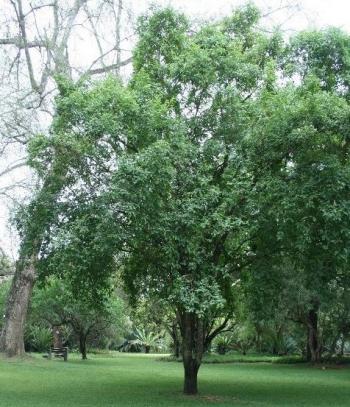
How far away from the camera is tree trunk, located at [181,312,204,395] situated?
1423 centimetres

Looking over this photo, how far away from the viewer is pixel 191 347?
14.4m

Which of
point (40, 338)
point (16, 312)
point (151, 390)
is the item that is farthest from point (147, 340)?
point (151, 390)

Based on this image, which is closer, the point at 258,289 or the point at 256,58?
the point at 258,289

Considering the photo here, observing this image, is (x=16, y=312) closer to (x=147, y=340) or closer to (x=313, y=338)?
(x=313, y=338)

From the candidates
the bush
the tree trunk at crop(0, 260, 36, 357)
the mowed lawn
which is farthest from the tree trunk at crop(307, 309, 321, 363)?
the bush

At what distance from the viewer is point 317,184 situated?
1195 centimetres

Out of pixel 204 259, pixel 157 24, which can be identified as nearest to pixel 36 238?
pixel 204 259

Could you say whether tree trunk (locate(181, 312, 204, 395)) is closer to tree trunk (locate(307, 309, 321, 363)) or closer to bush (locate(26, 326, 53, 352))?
tree trunk (locate(307, 309, 321, 363))

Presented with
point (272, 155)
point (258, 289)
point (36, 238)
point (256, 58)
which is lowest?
point (258, 289)

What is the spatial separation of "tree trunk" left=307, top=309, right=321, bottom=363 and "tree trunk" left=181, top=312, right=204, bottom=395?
1625 centimetres

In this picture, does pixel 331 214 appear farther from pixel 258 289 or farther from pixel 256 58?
pixel 256 58

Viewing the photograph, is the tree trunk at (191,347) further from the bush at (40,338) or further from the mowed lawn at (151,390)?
the bush at (40,338)

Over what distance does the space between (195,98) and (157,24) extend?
221 cm

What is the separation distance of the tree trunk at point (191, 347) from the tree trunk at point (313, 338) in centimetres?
1625
